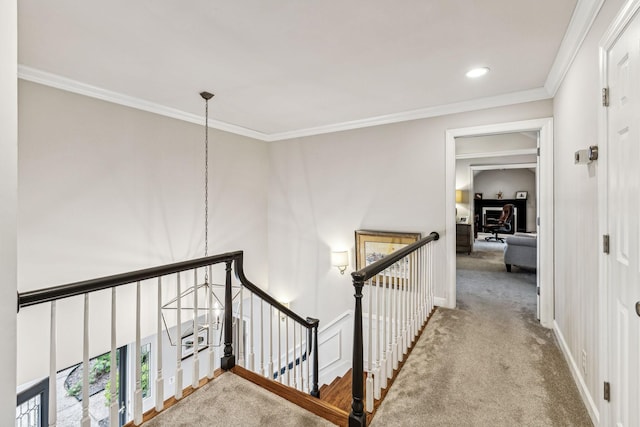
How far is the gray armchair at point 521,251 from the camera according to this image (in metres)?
4.98

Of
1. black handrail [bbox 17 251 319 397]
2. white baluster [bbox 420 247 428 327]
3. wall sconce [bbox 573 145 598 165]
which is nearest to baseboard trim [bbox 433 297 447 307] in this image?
white baluster [bbox 420 247 428 327]

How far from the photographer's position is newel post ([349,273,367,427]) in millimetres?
1641

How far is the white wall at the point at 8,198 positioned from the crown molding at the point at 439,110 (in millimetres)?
3513

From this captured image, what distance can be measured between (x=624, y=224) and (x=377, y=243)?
108 inches

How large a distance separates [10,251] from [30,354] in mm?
2712

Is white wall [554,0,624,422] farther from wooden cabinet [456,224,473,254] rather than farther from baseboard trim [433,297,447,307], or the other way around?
wooden cabinet [456,224,473,254]

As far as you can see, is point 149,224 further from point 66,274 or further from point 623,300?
point 623,300

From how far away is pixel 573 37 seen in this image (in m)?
2.00

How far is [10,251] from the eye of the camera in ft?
2.70

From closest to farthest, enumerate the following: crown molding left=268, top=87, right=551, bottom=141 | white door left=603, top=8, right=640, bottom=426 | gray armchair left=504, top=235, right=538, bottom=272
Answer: white door left=603, top=8, right=640, bottom=426 → crown molding left=268, top=87, right=551, bottom=141 → gray armchair left=504, top=235, right=538, bottom=272

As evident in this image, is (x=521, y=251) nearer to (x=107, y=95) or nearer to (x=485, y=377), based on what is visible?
(x=485, y=377)

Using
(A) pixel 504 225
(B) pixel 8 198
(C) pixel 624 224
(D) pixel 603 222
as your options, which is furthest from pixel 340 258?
(A) pixel 504 225

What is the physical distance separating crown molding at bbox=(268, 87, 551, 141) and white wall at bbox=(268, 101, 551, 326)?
0.20ft

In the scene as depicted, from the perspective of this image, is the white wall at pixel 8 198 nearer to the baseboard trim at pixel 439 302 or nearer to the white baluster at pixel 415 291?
the white baluster at pixel 415 291
